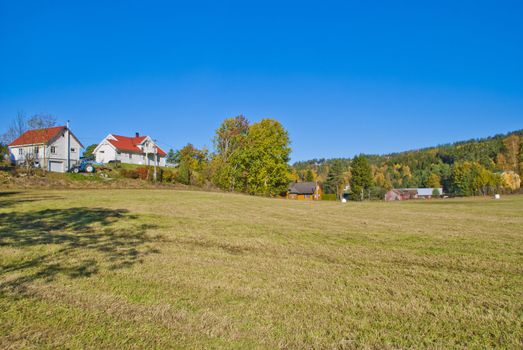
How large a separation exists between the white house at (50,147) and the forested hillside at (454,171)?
3784 centimetres

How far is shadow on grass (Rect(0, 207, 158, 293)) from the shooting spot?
552cm

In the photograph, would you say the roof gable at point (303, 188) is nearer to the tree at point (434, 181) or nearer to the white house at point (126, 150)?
the white house at point (126, 150)

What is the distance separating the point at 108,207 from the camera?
47.5 feet

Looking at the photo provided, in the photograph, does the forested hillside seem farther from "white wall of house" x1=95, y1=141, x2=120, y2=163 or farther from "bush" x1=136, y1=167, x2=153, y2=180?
"white wall of house" x1=95, y1=141, x2=120, y2=163

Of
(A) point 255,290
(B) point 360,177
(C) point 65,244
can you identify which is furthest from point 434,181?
(A) point 255,290

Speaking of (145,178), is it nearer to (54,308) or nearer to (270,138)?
(270,138)

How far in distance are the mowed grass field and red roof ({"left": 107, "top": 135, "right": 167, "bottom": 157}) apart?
55.5 meters

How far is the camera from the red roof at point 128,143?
60.2m

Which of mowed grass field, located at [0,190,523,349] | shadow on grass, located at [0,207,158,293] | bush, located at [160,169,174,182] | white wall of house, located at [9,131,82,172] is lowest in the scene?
mowed grass field, located at [0,190,523,349]

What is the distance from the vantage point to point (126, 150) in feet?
200

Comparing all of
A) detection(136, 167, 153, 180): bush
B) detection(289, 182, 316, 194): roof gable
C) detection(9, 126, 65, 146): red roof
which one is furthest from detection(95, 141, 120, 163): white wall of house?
detection(289, 182, 316, 194): roof gable

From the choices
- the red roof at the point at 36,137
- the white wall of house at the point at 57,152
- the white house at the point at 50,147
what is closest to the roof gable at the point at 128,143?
the white house at the point at 50,147

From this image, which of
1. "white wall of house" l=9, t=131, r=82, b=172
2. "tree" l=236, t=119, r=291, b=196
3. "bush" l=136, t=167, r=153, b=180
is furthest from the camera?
"white wall of house" l=9, t=131, r=82, b=172

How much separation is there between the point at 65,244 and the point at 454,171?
404 ft
